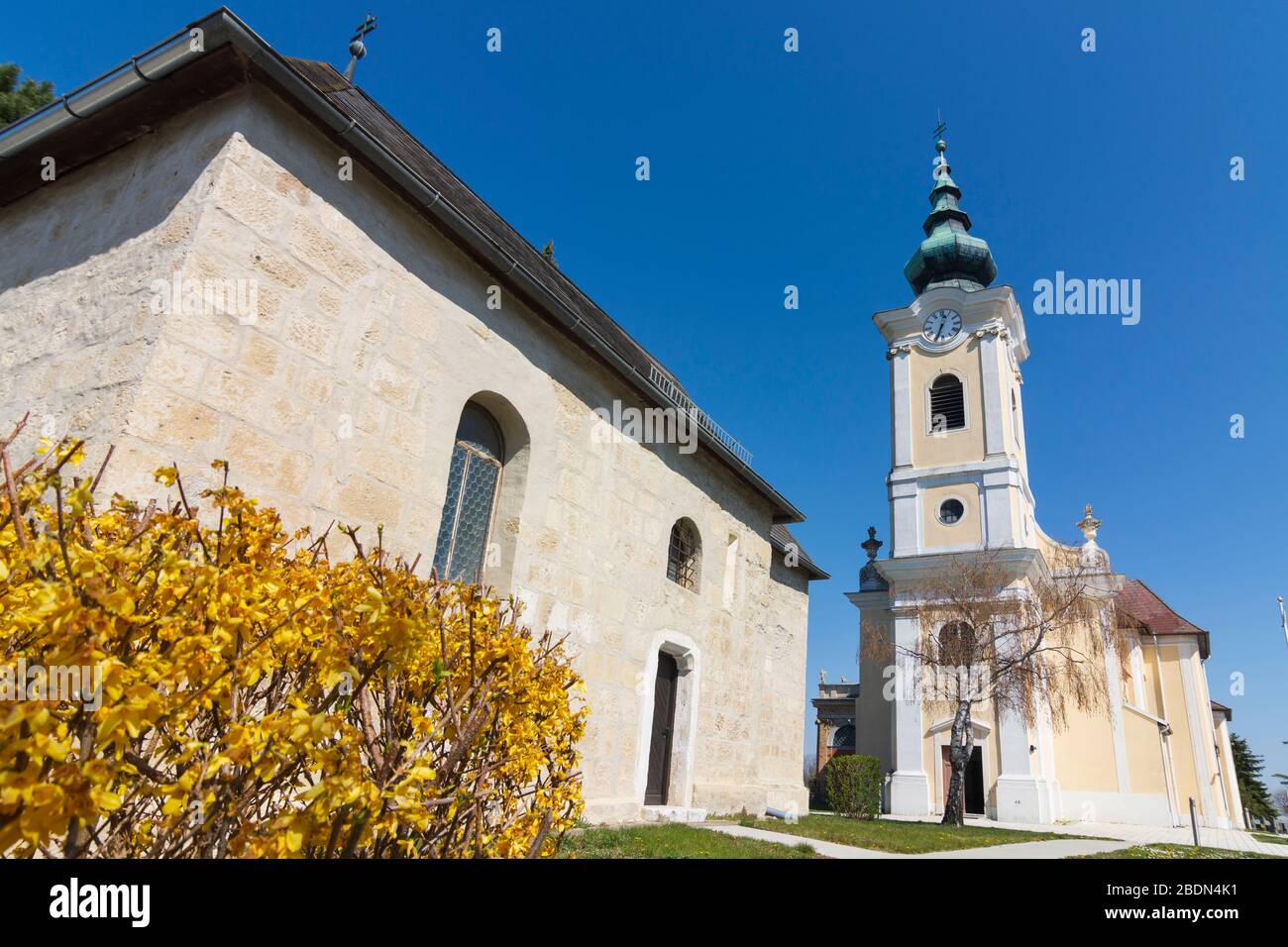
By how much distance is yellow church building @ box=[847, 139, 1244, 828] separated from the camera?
24656 millimetres

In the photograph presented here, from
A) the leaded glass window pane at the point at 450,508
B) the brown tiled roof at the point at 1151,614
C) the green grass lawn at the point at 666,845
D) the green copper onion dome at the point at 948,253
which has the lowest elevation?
the green grass lawn at the point at 666,845

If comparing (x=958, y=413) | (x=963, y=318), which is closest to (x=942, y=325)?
(x=963, y=318)

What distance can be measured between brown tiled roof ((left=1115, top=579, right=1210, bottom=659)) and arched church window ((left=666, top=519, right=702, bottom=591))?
28.0m

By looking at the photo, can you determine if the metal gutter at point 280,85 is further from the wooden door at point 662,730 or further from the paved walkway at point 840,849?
the paved walkway at point 840,849

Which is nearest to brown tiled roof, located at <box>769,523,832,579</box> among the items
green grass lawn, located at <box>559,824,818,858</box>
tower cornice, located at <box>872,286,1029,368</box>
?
green grass lawn, located at <box>559,824,818,858</box>

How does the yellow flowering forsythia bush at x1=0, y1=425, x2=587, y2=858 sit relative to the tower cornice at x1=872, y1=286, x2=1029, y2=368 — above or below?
below

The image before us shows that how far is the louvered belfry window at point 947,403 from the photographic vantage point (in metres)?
29.5

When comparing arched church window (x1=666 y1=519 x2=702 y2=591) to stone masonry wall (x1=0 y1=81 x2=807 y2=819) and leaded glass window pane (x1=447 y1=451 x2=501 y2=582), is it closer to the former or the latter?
stone masonry wall (x1=0 y1=81 x2=807 y2=819)

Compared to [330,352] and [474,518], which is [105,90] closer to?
[330,352]

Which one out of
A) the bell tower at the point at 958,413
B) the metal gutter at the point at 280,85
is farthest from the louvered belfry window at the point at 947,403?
the metal gutter at the point at 280,85

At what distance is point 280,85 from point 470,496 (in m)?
3.68

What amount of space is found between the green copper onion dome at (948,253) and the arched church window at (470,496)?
28.7 metres

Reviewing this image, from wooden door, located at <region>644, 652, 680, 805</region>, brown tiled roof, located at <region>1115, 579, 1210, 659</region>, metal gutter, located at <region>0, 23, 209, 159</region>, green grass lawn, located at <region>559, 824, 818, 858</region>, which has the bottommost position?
green grass lawn, located at <region>559, 824, 818, 858</region>
